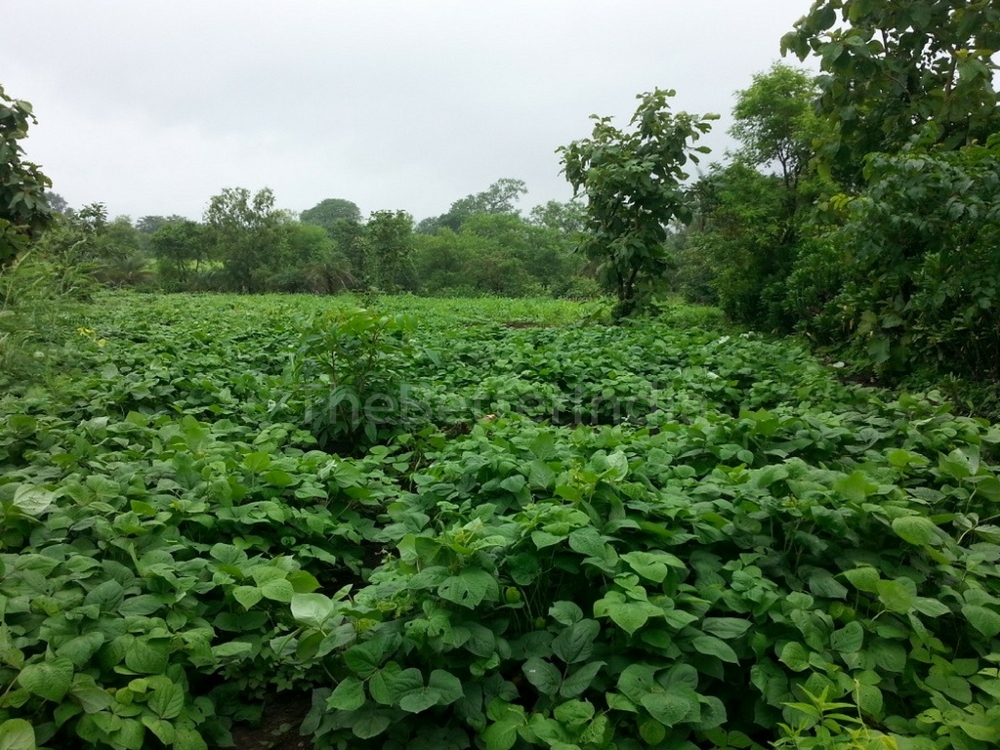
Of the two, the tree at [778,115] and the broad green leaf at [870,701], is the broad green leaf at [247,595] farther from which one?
the tree at [778,115]

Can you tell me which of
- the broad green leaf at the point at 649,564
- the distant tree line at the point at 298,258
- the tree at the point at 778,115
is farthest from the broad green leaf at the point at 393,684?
the distant tree line at the point at 298,258

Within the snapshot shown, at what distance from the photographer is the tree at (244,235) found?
2506cm

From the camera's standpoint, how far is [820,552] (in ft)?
6.00

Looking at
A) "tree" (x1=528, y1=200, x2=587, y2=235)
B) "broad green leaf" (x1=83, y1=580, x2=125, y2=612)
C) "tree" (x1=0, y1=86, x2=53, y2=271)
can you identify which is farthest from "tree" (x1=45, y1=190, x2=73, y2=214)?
"tree" (x1=528, y1=200, x2=587, y2=235)

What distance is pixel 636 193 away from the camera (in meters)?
8.05

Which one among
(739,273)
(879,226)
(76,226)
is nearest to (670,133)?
(739,273)

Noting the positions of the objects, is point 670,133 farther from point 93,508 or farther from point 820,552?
point 93,508

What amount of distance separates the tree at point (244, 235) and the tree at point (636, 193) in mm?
19377

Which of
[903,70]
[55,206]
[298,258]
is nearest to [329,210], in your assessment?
[298,258]

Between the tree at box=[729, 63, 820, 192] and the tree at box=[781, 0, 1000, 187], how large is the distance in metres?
4.02

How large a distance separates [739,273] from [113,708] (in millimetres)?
8427

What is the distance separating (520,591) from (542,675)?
0.25 meters

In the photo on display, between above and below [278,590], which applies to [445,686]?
below

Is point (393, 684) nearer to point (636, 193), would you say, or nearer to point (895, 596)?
point (895, 596)
